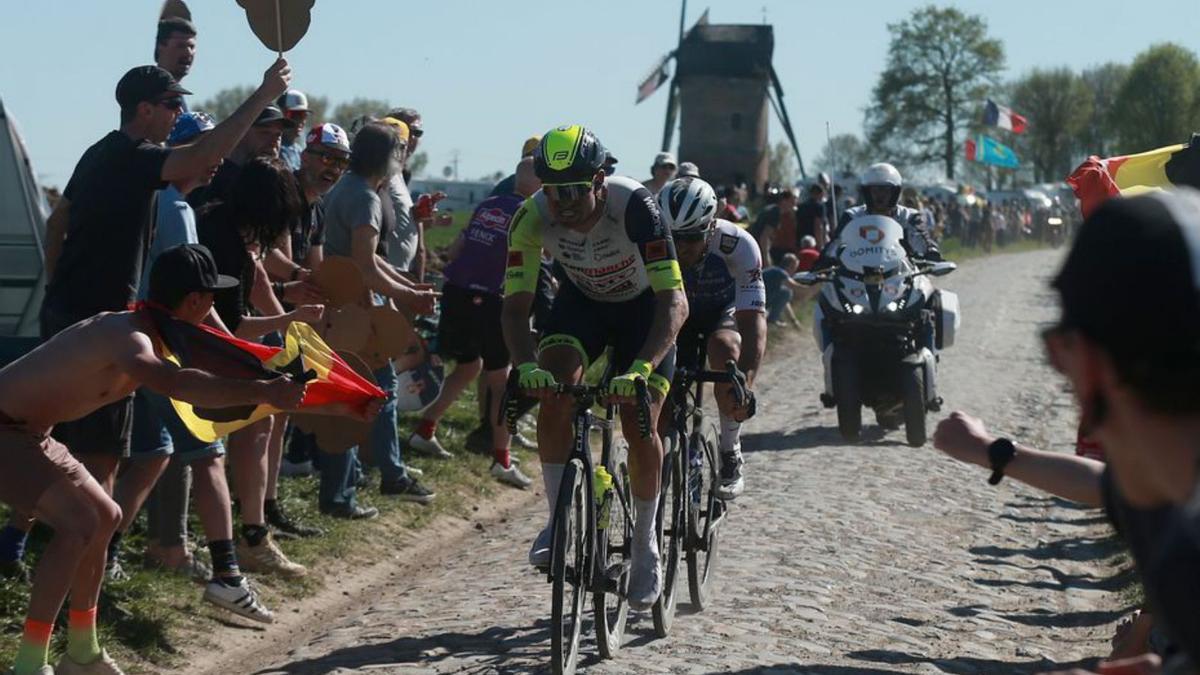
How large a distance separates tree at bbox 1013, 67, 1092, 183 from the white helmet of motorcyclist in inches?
4518

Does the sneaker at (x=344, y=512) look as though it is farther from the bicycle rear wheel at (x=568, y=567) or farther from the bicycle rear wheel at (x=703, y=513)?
the bicycle rear wheel at (x=568, y=567)

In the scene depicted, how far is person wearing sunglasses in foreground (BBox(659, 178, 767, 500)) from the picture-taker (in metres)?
9.15

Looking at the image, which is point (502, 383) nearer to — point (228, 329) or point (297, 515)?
point (297, 515)

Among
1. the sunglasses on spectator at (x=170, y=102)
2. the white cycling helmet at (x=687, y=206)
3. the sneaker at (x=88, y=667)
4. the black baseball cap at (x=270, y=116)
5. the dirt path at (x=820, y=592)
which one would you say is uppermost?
the black baseball cap at (x=270, y=116)

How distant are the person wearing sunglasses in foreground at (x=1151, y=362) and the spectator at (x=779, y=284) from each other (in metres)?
20.0

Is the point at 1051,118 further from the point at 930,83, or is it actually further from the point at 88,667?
the point at 88,667

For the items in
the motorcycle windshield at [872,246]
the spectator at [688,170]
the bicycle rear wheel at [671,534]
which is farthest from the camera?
the spectator at [688,170]

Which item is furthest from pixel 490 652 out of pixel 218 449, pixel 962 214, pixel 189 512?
pixel 962 214

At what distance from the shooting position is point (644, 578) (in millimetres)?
8070

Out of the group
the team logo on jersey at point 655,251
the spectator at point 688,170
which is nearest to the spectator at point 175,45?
the team logo on jersey at point 655,251

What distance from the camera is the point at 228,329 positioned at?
8289 mm

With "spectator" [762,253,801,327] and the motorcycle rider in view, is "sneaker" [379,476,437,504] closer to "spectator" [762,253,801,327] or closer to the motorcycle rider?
the motorcycle rider

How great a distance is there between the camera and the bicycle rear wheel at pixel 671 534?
840cm

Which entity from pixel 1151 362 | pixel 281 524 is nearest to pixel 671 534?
pixel 281 524
